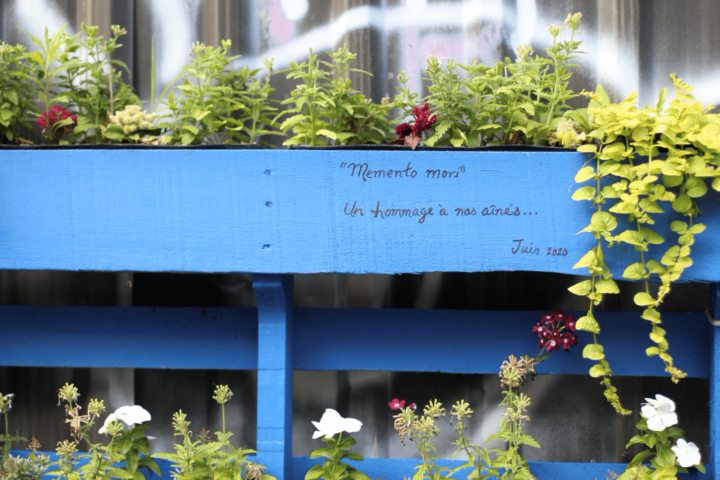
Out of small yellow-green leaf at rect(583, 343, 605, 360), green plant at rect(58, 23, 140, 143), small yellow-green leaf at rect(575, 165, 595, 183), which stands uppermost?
green plant at rect(58, 23, 140, 143)

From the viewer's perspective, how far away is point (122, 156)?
4.25ft

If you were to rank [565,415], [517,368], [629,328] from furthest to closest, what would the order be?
[565,415] < [629,328] < [517,368]

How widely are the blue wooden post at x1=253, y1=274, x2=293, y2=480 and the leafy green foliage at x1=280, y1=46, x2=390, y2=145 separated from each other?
0.37 metres

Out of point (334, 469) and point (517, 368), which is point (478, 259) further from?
point (334, 469)

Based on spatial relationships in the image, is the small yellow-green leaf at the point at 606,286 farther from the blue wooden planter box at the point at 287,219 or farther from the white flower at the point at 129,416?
the white flower at the point at 129,416

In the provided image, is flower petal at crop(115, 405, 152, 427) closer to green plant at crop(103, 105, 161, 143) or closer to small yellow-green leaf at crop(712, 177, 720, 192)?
green plant at crop(103, 105, 161, 143)

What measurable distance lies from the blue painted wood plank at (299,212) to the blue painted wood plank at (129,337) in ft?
0.86

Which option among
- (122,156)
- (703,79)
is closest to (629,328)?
(703,79)

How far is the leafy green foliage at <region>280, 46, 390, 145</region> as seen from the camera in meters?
1.33

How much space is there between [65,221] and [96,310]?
329 mm

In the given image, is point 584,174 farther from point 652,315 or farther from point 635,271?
point 652,315

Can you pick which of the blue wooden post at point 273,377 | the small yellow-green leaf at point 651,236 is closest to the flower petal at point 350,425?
the blue wooden post at point 273,377

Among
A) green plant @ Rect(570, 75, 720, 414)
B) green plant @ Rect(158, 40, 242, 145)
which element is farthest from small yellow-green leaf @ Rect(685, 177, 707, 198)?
green plant @ Rect(158, 40, 242, 145)

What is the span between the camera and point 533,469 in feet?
4.48
